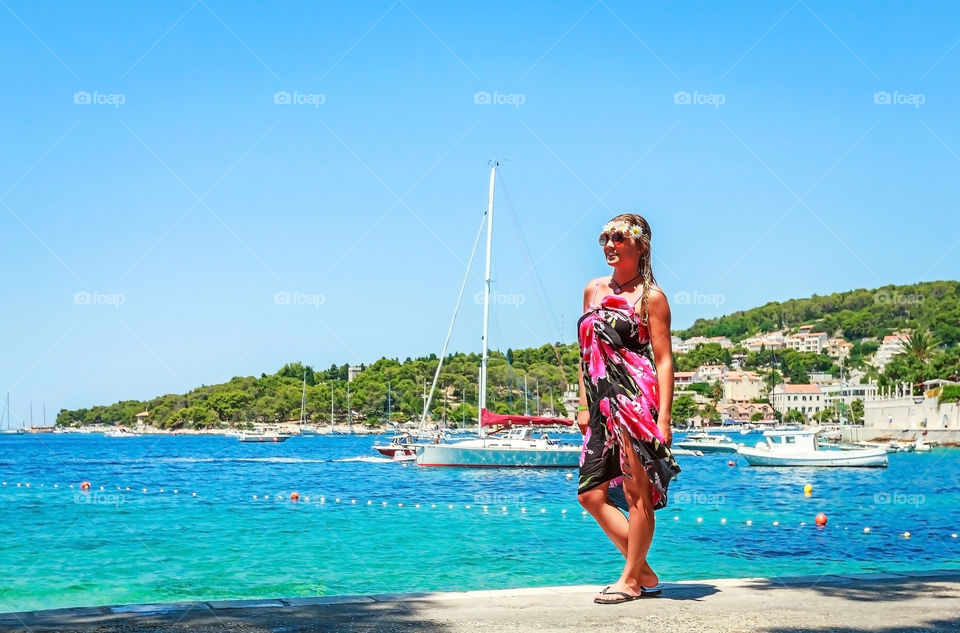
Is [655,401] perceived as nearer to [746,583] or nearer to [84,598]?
[746,583]

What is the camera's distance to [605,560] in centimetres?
1762

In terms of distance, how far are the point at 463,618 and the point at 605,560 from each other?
1263cm

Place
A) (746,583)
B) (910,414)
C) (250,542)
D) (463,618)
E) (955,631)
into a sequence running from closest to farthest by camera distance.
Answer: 1. (955,631)
2. (463,618)
3. (746,583)
4. (250,542)
5. (910,414)

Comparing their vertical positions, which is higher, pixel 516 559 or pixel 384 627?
pixel 384 627

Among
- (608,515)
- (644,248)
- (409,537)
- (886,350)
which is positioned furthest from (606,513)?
(886,350)

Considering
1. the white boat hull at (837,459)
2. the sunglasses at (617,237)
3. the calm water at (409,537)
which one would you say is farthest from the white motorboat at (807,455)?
the sunglasses at (617,237)

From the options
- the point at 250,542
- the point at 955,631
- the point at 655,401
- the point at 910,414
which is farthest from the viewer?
the point at 910,414

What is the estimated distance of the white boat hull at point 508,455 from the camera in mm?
49781

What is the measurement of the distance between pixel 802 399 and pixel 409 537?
179 meters

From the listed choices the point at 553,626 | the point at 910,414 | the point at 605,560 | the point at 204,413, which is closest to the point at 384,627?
the point at 553,626

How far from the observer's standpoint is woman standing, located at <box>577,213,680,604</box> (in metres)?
6.23

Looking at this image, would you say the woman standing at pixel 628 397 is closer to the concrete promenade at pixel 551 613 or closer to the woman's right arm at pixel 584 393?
the woman's right arm at pixel 584 393

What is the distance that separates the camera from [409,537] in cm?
2297

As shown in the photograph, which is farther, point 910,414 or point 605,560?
point 910,414
